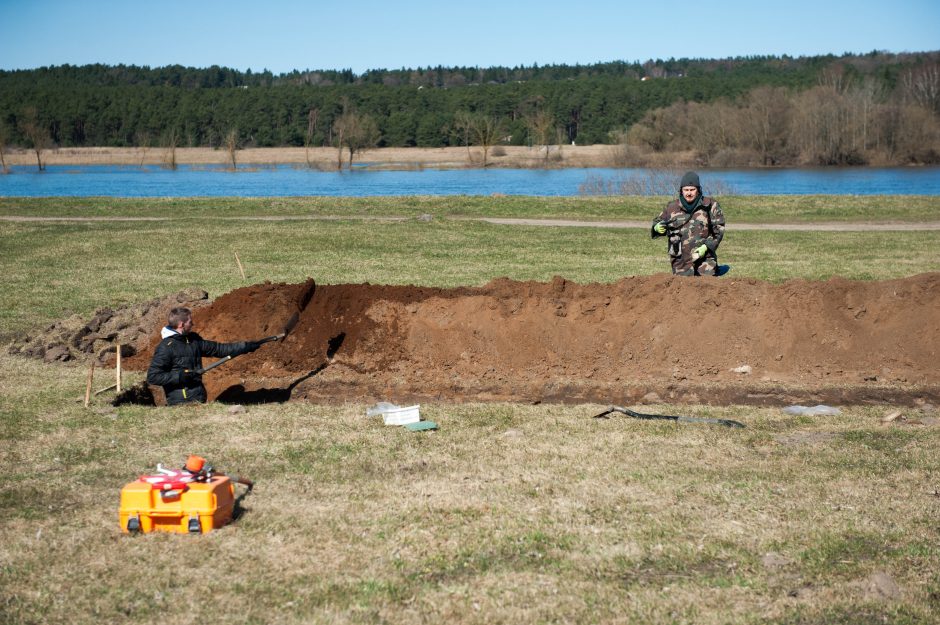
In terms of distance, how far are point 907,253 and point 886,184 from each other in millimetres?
31723

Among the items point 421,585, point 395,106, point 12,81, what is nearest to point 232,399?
point 421,585

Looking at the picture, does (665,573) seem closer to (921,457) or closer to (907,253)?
(921,457)

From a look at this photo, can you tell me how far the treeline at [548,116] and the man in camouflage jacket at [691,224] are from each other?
209 feet

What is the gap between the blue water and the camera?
47.0 metres

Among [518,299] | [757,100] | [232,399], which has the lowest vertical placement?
[232,399]

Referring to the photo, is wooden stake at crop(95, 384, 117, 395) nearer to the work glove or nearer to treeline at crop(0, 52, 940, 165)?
the work glove

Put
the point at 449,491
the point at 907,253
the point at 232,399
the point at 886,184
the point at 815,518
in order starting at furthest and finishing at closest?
1. the point at 886,184
2. the point at 907,253
3. the point at 232,399
4. the point at 449,491
5. the point at 815,518

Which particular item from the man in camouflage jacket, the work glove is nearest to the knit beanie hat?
the man in camouflage jacket

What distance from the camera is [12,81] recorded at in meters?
178

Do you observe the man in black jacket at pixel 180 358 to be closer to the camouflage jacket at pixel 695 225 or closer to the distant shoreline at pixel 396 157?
the camouflage jacket at pixel 695 225

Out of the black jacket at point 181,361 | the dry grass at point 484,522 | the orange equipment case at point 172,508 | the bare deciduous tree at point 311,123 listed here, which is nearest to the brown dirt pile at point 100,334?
the black jacket at point 181,361

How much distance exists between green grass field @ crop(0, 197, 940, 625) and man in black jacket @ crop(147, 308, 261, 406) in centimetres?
46

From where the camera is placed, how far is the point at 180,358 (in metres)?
9.24

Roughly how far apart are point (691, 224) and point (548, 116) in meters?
87.1
